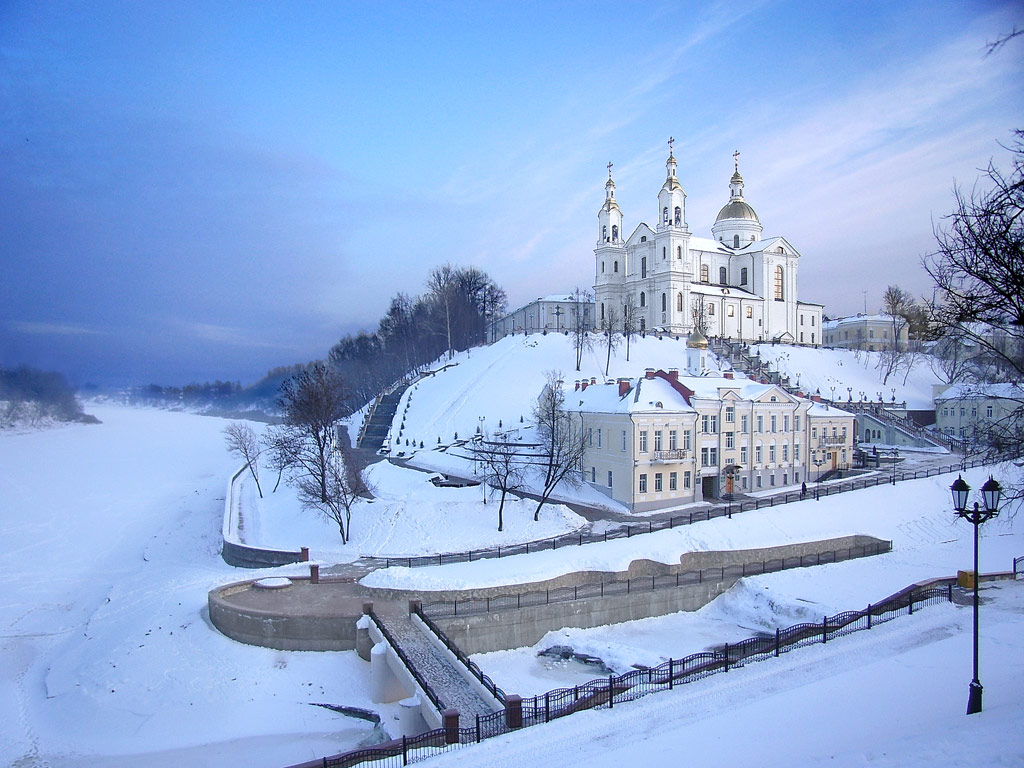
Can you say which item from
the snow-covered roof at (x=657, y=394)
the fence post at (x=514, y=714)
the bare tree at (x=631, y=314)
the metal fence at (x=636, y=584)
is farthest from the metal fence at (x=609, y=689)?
the bare tree at (x=631, y=314)

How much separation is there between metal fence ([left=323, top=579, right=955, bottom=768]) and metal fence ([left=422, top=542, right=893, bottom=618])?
213cm

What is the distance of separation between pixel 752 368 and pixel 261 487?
4810cm

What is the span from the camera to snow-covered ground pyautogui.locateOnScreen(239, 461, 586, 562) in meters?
29.4

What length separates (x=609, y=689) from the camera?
13.6 metres

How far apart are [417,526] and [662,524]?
11.4 metres

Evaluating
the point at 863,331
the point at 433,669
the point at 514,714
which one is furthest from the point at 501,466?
the point at 863,331

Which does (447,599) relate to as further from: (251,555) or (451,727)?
(251,555)

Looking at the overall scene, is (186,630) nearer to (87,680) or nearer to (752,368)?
(87,680)

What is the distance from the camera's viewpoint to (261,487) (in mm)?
44312

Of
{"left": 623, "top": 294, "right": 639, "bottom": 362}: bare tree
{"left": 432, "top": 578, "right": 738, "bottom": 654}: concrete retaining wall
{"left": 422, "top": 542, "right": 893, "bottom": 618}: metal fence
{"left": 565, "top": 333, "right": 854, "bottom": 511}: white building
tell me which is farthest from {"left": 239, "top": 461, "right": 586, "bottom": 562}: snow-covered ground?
{"left": 623, "top": 294, "right": 639, "bottom": 362}: bare tree

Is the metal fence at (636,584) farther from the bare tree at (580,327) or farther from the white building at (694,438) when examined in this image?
the bare tree at (580,327)

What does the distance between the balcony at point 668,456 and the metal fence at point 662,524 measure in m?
2.97

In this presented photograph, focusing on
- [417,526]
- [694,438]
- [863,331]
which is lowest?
[417,526]

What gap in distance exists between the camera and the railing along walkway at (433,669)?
14.3m
